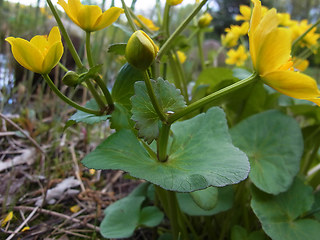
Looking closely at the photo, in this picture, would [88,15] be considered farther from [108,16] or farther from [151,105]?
[151,105]

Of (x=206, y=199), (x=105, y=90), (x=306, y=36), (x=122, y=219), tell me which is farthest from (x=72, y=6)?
(x=306, y=36)

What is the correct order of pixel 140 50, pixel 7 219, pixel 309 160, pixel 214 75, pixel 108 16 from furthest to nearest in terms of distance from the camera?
pixel 214 75 < pixel 309 160 < pixel 7 219 < pixel 108 16 < pixel 140 50

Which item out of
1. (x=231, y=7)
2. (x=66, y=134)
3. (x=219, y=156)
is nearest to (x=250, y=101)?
(x=219, y=156)

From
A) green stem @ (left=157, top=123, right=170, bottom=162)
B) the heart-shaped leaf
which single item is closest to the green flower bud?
green stem @ (left=157, top=123, right=170, bottom=162)

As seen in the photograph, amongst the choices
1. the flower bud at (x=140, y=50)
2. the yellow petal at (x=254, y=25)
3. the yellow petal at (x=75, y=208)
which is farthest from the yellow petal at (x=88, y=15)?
the yellow petal at (x=75, y=208)

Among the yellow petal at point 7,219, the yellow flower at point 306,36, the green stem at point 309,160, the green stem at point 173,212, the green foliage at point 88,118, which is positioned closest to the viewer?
the green foliage at point 88,118

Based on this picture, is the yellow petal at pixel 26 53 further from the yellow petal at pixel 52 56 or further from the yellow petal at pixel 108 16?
the yellow petal at pixel 108 16

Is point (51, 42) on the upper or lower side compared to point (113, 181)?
upper
